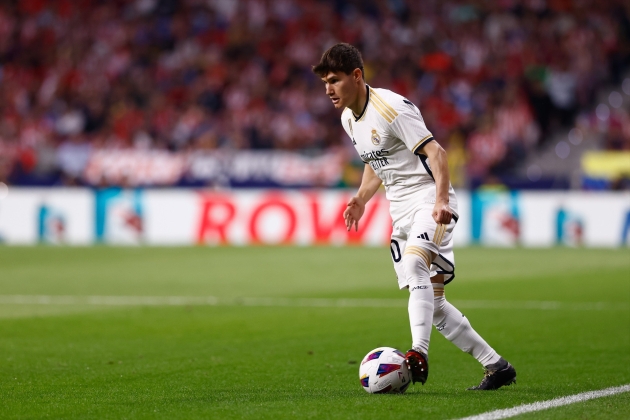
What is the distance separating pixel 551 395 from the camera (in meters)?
6.03

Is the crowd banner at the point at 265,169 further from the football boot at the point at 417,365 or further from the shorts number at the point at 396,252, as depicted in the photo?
the football boot at the point at 417,365

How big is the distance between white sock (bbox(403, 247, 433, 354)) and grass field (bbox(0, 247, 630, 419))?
0.38 meters

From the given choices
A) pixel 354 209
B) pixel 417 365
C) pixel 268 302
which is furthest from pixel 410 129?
pixel 268 302

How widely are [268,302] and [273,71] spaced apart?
60.1 ft

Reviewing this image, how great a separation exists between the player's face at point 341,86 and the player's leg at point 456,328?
106cm

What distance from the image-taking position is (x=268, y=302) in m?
12.3

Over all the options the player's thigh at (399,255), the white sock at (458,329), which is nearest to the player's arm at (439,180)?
the player's thigh at (399,255)

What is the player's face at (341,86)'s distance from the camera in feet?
20.8

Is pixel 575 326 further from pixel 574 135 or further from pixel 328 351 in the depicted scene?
pixel 574 135

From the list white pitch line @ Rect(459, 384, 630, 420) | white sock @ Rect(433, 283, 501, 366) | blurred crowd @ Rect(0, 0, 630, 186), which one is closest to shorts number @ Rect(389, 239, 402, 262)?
white sock @ Rect(433, 283, 501, 366)

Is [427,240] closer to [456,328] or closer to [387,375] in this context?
[456,328]

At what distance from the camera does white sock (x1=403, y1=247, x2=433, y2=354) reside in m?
6.09

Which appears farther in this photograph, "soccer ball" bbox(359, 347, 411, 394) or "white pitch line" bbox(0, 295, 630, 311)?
"white pitch line" bbox(0, 295, 630, 311)

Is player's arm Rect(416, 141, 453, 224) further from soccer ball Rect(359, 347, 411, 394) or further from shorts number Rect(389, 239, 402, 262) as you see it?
soccer ball Rect(359, 347, 411, 394)
